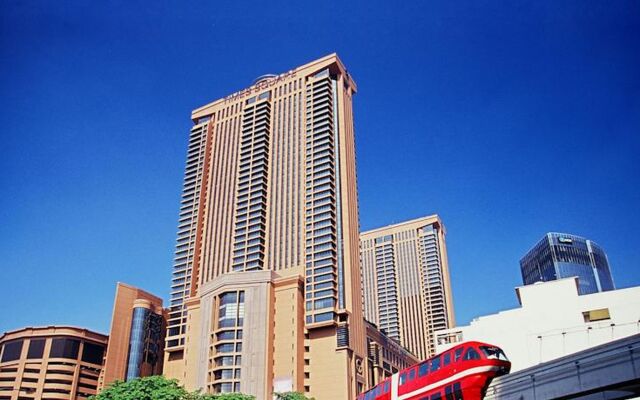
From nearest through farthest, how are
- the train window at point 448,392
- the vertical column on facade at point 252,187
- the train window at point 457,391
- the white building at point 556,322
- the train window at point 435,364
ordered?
the train window at point 457,391
the train window at point 448,392
the train window at point 435,364
the white building at point 556,322
the vertical column on facade at point 252,187

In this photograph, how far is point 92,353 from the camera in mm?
171625

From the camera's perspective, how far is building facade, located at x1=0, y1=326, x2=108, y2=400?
15888cm

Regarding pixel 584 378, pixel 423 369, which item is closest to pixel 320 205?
pixel 423 369

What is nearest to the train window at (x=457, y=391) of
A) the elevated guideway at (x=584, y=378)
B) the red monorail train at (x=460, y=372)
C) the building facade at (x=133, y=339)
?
the red monorail train at (x=460, y=372)

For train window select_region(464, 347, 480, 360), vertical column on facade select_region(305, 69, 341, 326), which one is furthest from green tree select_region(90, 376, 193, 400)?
vertical column on facade select_region(305, 69, 341, 326)

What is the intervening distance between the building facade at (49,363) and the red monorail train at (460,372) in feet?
500

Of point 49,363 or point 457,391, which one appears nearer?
point 457,391

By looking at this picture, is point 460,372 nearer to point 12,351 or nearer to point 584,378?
point 584,378

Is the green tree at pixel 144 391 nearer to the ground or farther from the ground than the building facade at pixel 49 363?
nearer to the ground

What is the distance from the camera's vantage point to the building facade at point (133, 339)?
521ft

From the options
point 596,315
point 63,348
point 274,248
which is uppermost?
point 274,248

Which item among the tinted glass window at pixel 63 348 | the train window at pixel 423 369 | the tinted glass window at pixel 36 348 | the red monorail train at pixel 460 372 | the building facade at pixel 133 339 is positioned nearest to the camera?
the red monorail train at pixel 460 372

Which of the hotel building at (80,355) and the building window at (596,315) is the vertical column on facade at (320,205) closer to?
the hotel building at (80,355)

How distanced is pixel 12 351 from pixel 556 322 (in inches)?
6503
